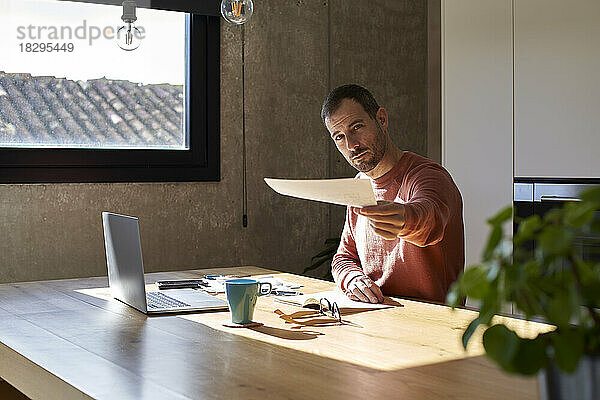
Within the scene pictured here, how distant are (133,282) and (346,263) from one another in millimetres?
739

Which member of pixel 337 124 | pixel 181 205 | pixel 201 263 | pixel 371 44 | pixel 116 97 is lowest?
pixel 201 263

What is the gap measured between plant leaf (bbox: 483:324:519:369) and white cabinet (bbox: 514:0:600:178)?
269 centimetres

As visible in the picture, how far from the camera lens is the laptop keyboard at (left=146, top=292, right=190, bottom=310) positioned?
2.16 m

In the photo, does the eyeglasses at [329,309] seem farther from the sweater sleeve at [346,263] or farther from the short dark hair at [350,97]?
the short dark hair at [350,97]

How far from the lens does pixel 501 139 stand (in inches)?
140

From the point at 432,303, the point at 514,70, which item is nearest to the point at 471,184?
the point at 514,70

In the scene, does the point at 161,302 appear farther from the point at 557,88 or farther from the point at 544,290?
the point at 557,88

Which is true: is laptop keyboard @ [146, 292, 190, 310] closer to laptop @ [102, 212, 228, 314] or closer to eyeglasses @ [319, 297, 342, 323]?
laptop @ [102, 212, 228, 314]

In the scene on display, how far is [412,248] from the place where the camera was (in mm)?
2498

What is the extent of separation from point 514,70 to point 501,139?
30cm

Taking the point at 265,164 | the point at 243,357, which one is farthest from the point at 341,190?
the point at 265,164

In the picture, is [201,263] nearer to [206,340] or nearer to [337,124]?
[337,124]

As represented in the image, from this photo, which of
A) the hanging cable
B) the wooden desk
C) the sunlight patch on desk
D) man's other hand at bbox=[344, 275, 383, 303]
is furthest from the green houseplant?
the hanging cable

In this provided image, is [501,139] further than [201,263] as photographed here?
No
